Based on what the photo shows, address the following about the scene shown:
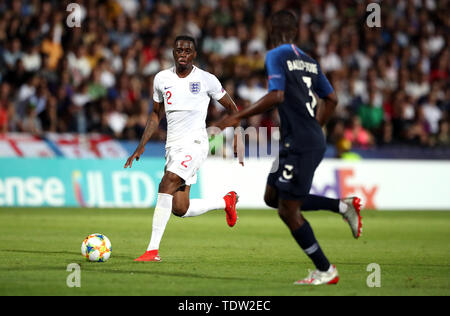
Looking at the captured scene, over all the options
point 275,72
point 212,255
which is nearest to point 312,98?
point 275,72

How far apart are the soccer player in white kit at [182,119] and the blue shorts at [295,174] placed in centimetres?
214

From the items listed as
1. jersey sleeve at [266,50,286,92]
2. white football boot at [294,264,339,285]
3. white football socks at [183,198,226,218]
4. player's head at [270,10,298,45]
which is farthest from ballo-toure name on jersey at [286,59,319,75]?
white football socks at [183,198,226,218]

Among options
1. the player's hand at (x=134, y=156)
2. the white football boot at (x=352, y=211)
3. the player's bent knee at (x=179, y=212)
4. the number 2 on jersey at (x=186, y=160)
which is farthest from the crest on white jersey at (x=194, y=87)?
the white football boot at (x=352, y=211)

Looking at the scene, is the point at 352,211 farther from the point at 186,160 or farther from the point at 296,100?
the point at 186,160

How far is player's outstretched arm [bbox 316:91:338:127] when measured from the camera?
8.12 meters

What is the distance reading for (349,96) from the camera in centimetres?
2334

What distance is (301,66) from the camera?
774 centimetres

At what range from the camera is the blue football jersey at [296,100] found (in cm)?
761

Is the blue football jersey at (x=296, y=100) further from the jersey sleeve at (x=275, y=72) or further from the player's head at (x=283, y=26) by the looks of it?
the player's head at (x=283, y=26)

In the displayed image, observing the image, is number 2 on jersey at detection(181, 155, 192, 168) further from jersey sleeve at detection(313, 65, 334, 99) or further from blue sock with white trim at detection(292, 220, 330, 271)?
blue sock with white trim at detection(292, 220, 330, 271)

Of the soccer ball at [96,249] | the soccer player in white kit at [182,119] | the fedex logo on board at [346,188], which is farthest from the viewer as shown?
the fedex logo on board at [346,188]

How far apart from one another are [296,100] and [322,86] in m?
0.46
